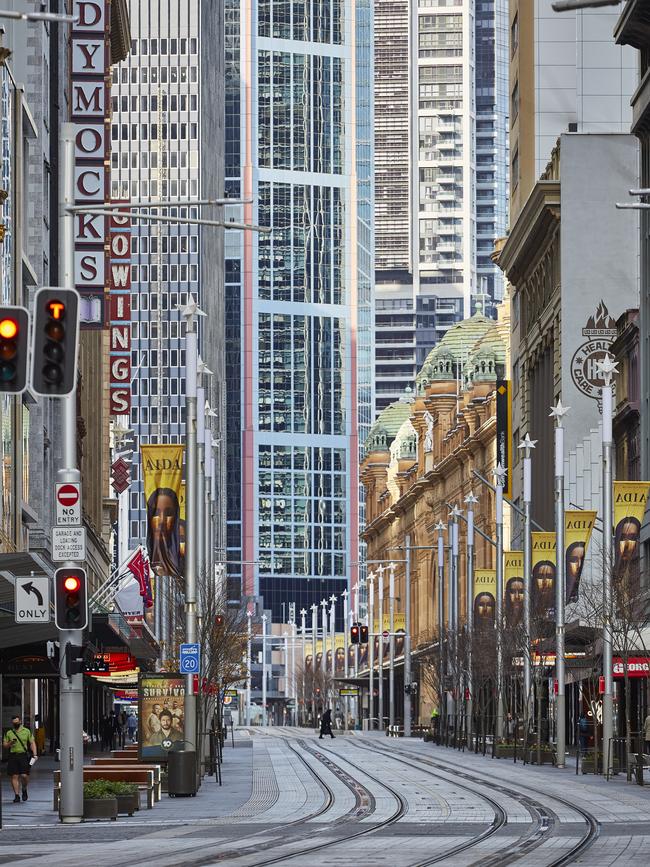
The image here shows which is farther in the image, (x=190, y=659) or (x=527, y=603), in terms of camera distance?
(x=527, y=603)

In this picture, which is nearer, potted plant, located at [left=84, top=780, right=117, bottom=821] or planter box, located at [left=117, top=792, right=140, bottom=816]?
potted plant, located at [left=84, top=780, right=117, bottom=821]

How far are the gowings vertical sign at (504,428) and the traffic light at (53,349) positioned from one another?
10028cm

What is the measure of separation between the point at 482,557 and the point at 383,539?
59232mm

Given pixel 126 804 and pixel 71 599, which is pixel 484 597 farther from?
pixel 71 599

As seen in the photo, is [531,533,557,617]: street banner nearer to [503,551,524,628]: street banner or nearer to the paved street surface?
[503,551,524,628]: street banner

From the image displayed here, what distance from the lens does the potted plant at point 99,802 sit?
3466 centimetres

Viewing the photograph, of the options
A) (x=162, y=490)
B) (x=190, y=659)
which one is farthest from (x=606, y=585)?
(x=190, y=659)

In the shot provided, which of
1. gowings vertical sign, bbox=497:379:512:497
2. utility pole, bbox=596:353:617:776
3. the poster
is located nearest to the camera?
the poster

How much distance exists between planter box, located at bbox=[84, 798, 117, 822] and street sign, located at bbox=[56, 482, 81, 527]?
502 cm

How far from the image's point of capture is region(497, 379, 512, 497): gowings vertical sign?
124 meters

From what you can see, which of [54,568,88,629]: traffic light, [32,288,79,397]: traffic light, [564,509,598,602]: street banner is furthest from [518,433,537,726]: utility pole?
[32,288,79,397]: traffic light

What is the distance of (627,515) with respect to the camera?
58156mm

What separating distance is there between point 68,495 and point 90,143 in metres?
43.4

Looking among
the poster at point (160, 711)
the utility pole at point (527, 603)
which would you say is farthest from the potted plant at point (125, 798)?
→ the utility pole at point (527, 603)
